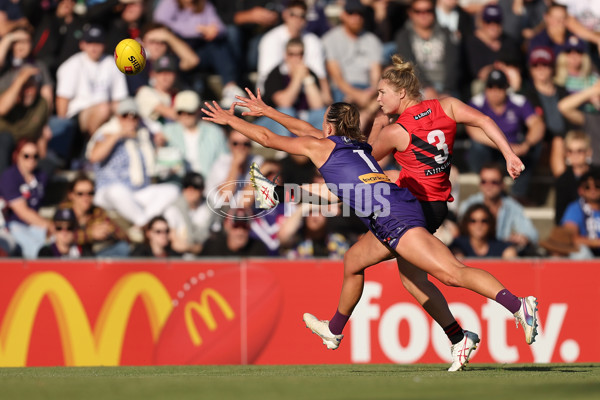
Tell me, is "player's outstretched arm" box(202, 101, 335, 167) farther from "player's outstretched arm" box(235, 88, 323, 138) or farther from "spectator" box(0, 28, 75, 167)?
"spectator" box(0, 28, 75, 167)

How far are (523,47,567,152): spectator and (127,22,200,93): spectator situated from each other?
4837 millimetres

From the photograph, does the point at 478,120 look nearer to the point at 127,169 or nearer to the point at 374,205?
the point at 374,205

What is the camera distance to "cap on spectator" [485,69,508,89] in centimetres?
1404

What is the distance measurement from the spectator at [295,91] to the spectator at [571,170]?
3.31 m

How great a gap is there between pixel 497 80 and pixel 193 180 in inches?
174

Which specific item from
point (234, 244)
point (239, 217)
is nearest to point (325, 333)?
point (234, 244)

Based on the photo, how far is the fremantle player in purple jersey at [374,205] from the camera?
7.83 m

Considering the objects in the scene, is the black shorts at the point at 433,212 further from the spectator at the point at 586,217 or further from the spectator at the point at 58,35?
the spectator at the point at 58,35

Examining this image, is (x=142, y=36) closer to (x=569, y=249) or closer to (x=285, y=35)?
(x=285, y=35)

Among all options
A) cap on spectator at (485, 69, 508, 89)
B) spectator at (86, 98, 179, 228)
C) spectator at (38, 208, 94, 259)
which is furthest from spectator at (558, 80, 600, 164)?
spectator at (38, 208, 94, 259)

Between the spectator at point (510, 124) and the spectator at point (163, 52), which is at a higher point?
the spectator at point (163, 52)

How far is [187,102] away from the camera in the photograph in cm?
1359

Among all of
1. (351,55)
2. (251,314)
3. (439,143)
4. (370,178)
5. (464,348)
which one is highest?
(351,55)

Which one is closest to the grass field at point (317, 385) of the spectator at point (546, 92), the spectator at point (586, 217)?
the spectator at point (586, 217)
